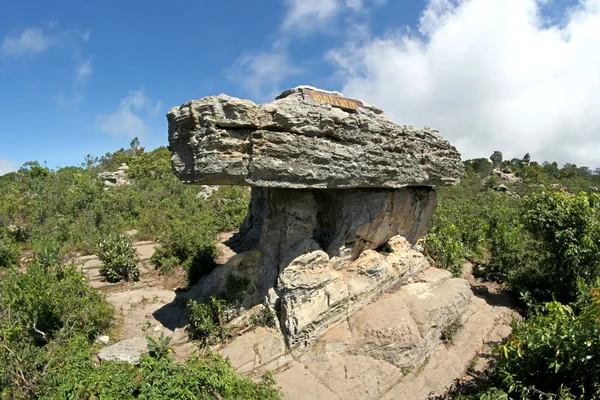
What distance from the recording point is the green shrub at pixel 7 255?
1089 cm

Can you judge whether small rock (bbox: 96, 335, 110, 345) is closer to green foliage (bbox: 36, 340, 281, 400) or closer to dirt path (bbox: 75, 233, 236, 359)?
dirt path (bbox: 75, 233, 236, 359)

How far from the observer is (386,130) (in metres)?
7.30

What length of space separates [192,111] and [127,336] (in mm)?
5375

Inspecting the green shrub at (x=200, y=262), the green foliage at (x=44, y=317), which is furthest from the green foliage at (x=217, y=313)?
the green shrub at (x=200, y=262)

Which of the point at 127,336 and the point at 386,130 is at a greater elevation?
the point at 386,130

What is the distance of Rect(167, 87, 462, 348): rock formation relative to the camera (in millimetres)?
6118

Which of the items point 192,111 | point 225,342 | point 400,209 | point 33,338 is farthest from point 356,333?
point 33,338

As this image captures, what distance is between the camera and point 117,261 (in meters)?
10.3

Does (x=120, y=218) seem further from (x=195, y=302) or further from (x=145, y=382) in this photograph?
(x=145, y=382)

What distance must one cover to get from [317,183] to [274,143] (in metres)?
1.16

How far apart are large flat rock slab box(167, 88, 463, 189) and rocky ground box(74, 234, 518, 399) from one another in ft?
10.5

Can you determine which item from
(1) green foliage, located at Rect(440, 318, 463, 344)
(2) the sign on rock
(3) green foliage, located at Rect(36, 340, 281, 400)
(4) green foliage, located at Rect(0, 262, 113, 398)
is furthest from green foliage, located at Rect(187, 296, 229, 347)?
(1) green foliage, located at Rect(440, 318, 463, 344)

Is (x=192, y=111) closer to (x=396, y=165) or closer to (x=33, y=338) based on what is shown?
(x=396, y=165)

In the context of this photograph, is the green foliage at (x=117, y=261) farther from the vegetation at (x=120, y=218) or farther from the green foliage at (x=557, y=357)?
the green foliage at (x=557, y=357)
